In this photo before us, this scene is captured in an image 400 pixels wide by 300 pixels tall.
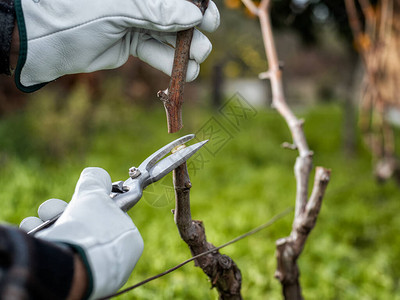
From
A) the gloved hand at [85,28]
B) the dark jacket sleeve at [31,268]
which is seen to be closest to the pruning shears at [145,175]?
the gloved hand at [85,28]

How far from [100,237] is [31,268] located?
0.17 meters

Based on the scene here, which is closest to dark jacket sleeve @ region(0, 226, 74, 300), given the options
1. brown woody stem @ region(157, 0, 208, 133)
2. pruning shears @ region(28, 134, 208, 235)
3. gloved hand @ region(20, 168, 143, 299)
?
gloved hand @ region(20, 168, 143, 299)

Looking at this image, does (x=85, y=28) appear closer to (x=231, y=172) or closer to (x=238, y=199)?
(x=238, y=199)

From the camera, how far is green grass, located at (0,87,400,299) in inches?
105

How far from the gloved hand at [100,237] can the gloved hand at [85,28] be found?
15.2 inches

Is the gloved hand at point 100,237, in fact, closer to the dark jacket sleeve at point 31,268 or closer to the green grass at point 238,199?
the dark jacket sleeve at point 31,268

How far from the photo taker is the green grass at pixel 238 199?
8.73 ft

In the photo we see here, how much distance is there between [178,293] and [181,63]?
1.63 metres

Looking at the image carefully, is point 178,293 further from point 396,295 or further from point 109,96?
point 109,96

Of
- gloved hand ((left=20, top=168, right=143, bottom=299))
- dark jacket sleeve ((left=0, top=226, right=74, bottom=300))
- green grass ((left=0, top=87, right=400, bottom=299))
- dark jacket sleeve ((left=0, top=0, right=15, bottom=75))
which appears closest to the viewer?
dark jacket sleeve ((left=0, top=226, right=74, bottom=300))

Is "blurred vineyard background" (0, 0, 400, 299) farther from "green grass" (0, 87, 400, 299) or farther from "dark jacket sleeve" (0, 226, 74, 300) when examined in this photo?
"dark jacket sleeve" (0, 226, 74, 300)

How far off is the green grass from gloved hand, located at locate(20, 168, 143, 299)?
1.08 feet

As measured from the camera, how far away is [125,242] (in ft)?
2.77

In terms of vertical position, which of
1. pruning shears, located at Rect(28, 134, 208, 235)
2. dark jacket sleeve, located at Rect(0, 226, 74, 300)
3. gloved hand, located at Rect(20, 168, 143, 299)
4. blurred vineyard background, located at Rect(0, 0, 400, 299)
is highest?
dark jacket sleeve, located at Rect(0, 226, 74, 300)
